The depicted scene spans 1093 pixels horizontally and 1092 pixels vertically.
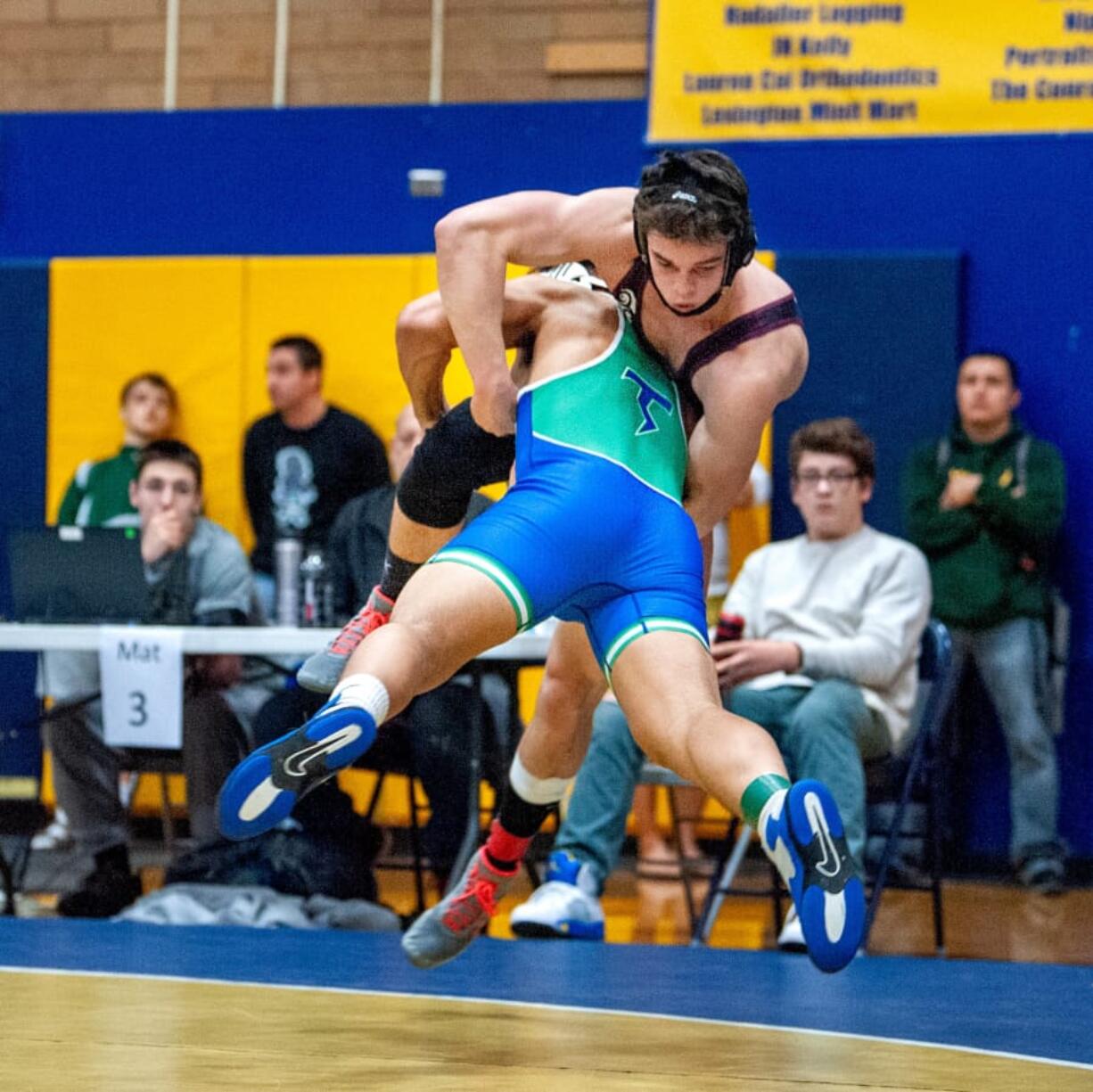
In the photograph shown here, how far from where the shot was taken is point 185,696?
5.39 metres

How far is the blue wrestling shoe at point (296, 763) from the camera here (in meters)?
2.70

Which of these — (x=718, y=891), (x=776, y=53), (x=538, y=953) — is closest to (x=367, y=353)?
(x=776, y=53)

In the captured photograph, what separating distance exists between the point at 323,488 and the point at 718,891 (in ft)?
8.29

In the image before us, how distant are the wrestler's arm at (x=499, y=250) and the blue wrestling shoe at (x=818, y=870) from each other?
0.88 m

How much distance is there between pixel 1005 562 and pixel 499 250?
3502 mm

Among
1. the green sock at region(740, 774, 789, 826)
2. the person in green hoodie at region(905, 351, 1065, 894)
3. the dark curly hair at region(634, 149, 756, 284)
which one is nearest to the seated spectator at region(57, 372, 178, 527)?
the person in green hoodie at region(905, 351, 1065, 894)

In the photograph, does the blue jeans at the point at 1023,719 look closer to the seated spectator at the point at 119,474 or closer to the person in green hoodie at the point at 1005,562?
the person in green hoodie at the point at 1005,562

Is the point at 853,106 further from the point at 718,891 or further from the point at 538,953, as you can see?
the point at 538,953

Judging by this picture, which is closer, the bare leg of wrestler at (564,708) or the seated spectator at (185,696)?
the bare leg of wrestler at (564,708)

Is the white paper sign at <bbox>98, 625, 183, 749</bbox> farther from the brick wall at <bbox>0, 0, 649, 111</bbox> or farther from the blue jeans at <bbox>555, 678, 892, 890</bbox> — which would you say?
the brick wall at <bbox>0, 0, 649, 111</bbox>

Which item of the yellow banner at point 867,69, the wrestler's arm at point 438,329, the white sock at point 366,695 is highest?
the yellow banner at point 867,69

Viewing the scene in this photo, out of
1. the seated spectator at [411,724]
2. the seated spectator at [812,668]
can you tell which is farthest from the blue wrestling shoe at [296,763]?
the seated spectator at [411,724]

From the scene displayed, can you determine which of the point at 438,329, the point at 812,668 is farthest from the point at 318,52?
the point at 438,329

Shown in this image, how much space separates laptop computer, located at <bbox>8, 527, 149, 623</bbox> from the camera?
17.0 ft
